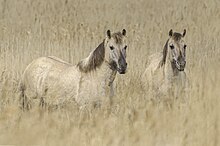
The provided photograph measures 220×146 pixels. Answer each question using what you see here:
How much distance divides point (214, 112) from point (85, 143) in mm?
1148

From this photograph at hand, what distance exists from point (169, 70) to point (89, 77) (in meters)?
1.56

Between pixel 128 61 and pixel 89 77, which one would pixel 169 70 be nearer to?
pixel 128 61

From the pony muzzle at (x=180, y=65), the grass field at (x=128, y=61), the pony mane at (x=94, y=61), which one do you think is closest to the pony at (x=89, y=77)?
the pony mane at (x=94, y=61)

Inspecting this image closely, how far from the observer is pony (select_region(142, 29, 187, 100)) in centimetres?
671

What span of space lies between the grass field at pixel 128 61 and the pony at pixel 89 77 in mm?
180

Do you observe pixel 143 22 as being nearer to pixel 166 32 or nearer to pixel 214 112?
pixel 166 32

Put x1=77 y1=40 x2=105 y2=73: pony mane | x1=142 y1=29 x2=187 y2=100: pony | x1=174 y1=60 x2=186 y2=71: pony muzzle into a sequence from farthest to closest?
1. x1=142 y1=29 x2=187 y2=100: pony
2. x1=174 y1=60 x2=186 y2=71: pony muzzle
3. x1=77 y1=40 x2=105 y2=73: pony mane

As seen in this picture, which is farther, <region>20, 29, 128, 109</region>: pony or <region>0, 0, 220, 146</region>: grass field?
<region>20, 29, 128, 109</region>: pony

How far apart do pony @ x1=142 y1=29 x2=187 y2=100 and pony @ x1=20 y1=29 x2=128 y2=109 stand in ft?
3.02

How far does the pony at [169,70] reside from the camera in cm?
671

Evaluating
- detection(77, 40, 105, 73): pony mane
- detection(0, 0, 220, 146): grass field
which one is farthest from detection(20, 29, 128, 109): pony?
detection(0, 0, 220, 146): grass field

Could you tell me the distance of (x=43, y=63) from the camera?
6664 mm

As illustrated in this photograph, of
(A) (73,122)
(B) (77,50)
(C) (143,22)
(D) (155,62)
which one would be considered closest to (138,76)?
(D) (155,62)

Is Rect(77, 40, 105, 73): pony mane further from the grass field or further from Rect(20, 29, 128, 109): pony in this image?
the grass field
